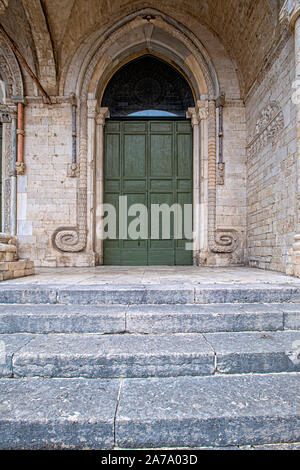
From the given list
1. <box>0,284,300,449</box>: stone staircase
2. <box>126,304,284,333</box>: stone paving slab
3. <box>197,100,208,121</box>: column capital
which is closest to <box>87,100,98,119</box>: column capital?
<box>197,100,208,121</box>: column capital

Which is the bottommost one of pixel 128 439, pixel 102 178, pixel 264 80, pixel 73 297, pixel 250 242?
pixel 128 439

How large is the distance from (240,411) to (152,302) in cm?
135

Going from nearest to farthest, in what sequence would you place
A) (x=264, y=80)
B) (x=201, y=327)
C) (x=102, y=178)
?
(x=201, y=327)
(x=264, y=80)
(x=102, y=178)

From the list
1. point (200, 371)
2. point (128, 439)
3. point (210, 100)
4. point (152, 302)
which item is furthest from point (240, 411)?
point (210, 100)

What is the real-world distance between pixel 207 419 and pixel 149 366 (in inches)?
22.6

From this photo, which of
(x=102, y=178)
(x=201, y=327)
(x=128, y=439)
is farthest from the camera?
(x=102, y=178)

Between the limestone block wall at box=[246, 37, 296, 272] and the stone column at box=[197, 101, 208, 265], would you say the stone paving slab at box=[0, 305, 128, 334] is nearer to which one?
the limestone block wall at box=[246, 37, 296, 272]

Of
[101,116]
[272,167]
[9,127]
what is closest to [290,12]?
[272,167]

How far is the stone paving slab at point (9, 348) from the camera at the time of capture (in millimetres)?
1854

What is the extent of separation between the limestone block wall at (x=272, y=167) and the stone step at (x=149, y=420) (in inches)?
A: 135

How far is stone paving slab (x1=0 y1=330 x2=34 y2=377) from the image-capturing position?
73.0 inches

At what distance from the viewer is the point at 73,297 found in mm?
2670

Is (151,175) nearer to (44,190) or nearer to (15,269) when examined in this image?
(44,190)

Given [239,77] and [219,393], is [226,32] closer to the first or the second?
[239,77]
